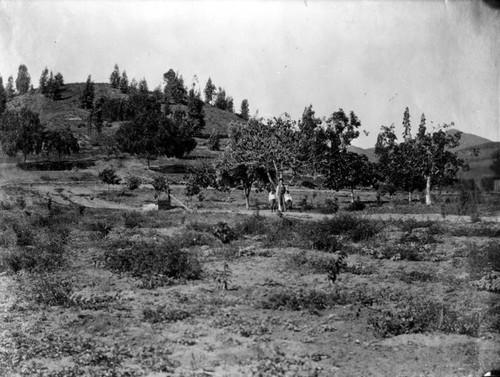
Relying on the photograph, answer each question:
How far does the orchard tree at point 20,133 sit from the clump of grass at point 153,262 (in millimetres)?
48721

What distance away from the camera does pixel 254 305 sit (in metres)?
9.18

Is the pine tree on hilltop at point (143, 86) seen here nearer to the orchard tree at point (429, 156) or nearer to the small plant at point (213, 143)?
the small plant at point (213, 143)

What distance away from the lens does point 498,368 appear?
620 cm

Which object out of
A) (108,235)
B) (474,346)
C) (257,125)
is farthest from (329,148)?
(474,346)

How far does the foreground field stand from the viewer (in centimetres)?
663

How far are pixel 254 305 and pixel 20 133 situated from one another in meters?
55.8

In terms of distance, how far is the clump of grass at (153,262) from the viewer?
11633 millimetres

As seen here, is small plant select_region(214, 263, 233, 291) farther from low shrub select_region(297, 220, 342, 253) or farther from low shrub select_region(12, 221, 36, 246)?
low shrub select_region(12, 221, 36, 246)

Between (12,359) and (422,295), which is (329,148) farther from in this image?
(12,359)

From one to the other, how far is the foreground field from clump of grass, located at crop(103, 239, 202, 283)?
0.12 feet

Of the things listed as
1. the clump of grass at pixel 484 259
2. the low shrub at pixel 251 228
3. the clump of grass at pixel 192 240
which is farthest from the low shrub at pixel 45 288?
the clump of grass at pixel 484 259

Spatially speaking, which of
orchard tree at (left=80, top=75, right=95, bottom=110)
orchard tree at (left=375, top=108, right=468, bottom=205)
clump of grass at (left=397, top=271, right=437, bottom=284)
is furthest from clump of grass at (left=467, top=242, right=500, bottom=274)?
orchard tree at (left=80, top=75, right=95, bottom=110)

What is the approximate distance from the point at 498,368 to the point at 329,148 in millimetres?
38462

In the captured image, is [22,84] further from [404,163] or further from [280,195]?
[280,195]
